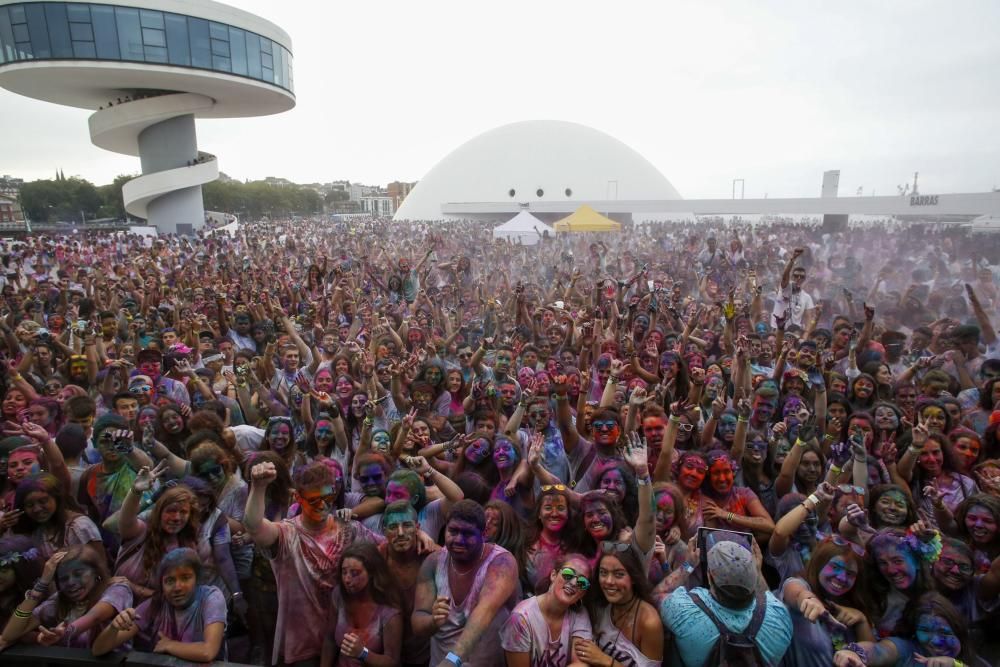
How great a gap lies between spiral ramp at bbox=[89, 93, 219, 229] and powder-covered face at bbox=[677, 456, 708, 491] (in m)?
34.8

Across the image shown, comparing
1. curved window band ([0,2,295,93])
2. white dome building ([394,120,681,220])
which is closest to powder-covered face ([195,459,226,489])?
curved window band ([0,2,295,93])

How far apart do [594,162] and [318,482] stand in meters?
46.1

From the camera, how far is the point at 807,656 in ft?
7.31

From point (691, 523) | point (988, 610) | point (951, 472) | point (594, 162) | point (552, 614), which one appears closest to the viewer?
point (552, 614)

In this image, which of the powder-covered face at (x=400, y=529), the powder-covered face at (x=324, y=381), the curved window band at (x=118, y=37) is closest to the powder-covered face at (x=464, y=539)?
the powder-covered face at (x=400, y=529)

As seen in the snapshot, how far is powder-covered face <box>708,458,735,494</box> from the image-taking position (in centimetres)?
307

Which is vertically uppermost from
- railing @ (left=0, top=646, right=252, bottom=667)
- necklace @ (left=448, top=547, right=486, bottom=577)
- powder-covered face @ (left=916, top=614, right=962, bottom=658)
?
necklace @ (left=448, top=547, right=486, bottom=577)

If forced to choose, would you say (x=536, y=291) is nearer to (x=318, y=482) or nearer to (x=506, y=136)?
(x=318, y=482)

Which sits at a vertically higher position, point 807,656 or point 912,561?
point 912,561

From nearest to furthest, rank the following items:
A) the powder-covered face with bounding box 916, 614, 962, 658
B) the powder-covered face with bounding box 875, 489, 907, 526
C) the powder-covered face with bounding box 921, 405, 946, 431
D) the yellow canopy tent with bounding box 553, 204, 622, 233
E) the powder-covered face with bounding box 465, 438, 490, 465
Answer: the powder-covered face with bounding box 916, 614, 962, 658 → the powder-covered face with bounding box 875, 489, 907, 526 → the powder-covered face with bounding box 465, 438, 490, 465 → the powder-covered face with bounding box 921, 405, 946, 431 → the yellow canopy tent with bounding box 553, 204, 622, 233

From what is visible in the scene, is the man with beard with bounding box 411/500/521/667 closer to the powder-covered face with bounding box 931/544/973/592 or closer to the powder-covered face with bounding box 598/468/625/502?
the powder-covered face with bounding box 598/468/625/502

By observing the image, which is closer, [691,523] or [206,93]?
[691,523]

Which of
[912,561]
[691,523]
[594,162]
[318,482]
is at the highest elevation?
[594,162]

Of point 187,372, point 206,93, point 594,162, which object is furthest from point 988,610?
point 594,162
